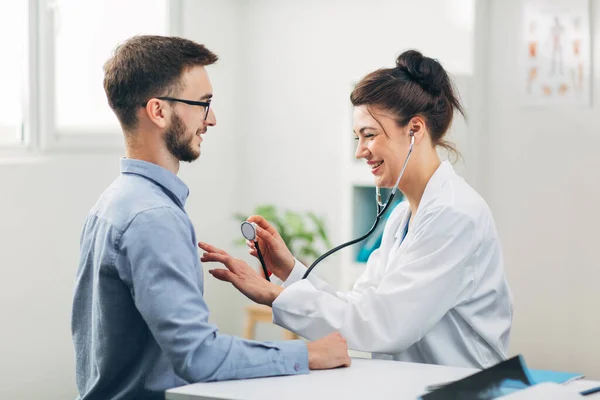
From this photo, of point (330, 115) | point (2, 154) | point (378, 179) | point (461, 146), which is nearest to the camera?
point (378, 179)

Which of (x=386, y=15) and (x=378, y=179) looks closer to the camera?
(x=378, y=179)

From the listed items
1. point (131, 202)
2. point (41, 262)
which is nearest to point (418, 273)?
point (131, 202)

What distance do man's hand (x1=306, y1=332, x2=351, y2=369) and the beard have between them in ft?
1.56

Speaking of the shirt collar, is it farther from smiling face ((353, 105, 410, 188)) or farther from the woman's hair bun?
the woman's hair bun

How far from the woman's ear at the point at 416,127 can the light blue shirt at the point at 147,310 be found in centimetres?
70

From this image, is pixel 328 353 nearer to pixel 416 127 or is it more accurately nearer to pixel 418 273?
pixel 418 273

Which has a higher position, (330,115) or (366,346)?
(330,115)

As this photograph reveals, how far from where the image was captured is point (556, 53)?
3.75 m

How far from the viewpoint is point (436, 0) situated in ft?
13.0

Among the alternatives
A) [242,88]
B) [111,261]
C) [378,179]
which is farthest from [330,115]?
[111,261]

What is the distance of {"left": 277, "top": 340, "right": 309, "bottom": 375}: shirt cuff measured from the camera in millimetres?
1533

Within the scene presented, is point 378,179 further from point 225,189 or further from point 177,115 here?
point 225,189

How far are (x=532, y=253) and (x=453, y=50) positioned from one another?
1.07m

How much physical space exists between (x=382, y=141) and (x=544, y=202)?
1982mm
